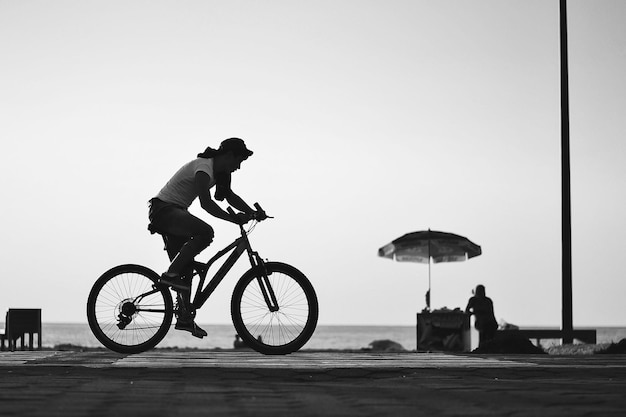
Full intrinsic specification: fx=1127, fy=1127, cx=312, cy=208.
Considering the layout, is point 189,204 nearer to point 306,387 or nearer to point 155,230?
point 155,230

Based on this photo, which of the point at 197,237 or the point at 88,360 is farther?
the point at 197,237

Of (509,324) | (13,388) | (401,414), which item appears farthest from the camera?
(509,324)

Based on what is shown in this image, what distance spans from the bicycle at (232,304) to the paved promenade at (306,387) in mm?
404

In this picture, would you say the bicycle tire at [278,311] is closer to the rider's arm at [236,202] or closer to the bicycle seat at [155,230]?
the rider's arm at [236,202]

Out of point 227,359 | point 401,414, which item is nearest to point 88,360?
point 227,359

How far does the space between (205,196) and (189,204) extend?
26 centimetres

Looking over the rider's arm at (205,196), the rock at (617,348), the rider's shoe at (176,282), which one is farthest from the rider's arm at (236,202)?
the rock at (617,348)

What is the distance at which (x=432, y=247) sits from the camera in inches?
893

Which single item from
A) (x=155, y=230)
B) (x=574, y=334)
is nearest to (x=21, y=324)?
(x=155, y=230)

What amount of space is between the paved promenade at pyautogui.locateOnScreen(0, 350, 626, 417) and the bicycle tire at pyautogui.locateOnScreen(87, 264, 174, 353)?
0.61 metres

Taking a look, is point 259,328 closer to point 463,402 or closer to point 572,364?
point 572,364

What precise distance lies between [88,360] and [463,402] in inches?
153

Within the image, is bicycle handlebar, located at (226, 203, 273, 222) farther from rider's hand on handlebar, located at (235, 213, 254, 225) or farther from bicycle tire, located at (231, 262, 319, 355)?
bicycle tire, located at (231, 262, 319, 355)

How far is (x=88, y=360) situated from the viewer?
27.0 feet
